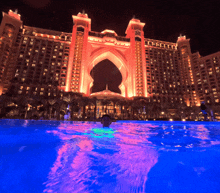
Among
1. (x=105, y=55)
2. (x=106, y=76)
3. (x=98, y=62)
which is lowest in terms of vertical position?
(x=106, y=76)

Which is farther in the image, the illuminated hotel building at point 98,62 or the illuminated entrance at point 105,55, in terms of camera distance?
the illuminated entrance at point 105,55

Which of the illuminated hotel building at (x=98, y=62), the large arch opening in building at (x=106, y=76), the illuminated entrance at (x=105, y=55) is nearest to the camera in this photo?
the illuminated hotel building at (x=98, y=62)

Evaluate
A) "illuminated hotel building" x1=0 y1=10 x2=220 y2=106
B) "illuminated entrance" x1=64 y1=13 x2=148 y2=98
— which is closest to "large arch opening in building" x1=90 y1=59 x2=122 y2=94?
"illuminated entrance" x1=64 y1=13 x2=148 y2=98

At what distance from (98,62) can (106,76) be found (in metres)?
11.9

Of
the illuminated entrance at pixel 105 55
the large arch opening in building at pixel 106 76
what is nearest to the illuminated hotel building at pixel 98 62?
the illuminated entrance at pixel 105 55

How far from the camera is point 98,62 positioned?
88.8 metres

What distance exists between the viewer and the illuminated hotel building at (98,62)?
66938 mm

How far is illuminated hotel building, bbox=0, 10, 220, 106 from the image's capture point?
66938 millimetres

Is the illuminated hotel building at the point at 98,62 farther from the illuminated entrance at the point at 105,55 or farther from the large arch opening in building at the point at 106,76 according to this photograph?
the large arch opening in building at the point at 106,76

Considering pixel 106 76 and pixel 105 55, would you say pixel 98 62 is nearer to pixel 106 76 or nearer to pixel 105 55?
pixel 105 55

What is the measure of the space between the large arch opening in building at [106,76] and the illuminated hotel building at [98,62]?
18.1ft

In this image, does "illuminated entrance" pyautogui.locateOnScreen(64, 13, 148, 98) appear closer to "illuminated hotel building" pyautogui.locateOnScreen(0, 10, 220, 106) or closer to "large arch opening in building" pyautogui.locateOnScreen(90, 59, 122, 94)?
"illuminated hotel building" pyautogui.locateOnScreen(0, 10, 220, 106)

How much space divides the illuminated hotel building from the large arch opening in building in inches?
217

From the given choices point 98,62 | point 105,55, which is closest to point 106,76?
point 98,62
